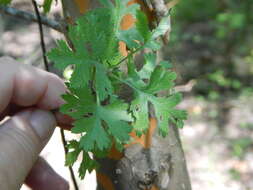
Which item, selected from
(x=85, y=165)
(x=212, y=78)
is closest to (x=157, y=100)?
(x=85, y=165)

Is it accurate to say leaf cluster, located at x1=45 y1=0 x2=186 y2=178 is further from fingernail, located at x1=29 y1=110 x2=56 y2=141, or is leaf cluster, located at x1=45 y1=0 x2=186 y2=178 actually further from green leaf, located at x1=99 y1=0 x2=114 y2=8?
fingernail, located at x1=29 y1=110 x2=56 y2=141

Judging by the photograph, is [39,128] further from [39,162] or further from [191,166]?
[191,166]

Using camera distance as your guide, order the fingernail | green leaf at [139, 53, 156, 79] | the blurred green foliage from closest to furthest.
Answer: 1. green leaf at [139, 53, 156, 79]
2. the fingernail
3. the blurred green foliage

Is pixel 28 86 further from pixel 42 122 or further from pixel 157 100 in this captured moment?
pixel 157 100

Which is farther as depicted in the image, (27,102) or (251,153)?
(251,153)

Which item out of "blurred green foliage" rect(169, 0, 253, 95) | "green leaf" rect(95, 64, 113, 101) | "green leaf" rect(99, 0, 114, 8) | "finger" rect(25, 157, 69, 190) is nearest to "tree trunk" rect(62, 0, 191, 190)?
"green leaf" rect(99, 0, 114, 8)

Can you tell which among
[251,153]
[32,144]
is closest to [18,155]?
[32,144]

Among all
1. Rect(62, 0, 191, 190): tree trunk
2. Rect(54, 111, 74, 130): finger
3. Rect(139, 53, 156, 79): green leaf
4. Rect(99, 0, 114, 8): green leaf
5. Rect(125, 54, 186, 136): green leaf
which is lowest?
Rect(62, 0, 191, 190): tree trunk

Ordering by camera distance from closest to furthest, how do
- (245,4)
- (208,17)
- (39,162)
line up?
1. (39,162)
2. (245,4)
3. (208,17)
